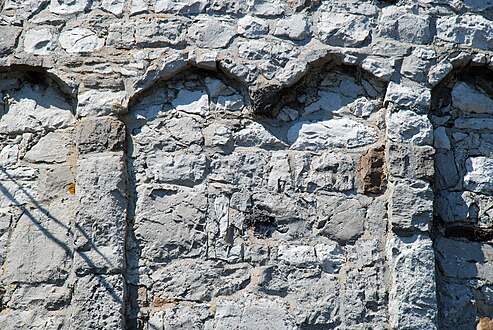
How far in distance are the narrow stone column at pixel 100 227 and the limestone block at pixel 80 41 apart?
18.6 inches

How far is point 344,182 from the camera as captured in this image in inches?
171

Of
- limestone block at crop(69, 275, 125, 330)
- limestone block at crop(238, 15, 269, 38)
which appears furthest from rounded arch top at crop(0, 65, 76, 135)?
limestone block at crop(238, 15, 269, 38)

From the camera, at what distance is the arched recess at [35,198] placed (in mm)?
4152

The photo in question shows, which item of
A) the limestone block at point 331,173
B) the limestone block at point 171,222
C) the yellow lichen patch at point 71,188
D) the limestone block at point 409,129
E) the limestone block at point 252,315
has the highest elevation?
the limestone block at point 409,129

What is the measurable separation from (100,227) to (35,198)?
1.58 ft

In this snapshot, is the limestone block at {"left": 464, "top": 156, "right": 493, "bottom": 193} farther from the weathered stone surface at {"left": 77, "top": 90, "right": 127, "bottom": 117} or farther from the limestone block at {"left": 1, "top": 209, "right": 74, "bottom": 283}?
the limestone block at {"left": 1, "top": 209, "right": 74, "bottom": 283}

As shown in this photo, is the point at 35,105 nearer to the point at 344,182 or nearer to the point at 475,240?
the point at 344,182

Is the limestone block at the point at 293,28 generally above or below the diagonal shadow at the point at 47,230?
above

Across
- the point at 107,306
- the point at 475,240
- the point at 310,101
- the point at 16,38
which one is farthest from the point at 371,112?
the point at 16,38

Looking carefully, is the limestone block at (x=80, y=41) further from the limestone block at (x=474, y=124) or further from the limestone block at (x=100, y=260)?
the limestone block at (x=474, y=124)

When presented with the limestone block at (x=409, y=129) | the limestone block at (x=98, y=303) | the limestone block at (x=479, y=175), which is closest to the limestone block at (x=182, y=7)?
the limestone block at (x=409, y=129)

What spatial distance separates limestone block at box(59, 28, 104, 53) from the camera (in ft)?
14.8

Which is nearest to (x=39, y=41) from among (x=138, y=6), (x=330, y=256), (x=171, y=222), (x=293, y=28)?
(x=138, y=6)

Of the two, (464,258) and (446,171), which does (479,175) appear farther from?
(464,258)
